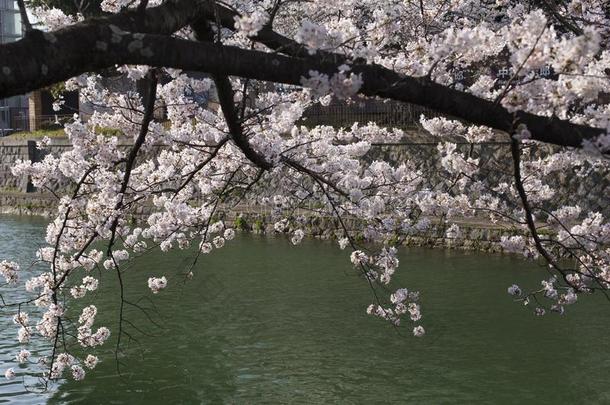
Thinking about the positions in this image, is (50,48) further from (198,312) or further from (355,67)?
(198,312)

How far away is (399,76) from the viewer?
7.63 ft

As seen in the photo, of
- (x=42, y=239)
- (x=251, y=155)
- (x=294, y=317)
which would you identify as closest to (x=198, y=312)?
(x=294, y=317)

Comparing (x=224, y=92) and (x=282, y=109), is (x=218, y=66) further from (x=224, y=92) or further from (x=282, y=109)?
(x=282, y=109)

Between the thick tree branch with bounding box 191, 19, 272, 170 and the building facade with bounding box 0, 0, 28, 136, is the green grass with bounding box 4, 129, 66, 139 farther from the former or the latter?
the thick tree branch with bounding box 191, 19, 272, 170

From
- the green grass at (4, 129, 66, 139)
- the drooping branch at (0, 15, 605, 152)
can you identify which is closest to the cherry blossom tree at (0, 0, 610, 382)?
the drooping branch at (0, 15, 605, 152)

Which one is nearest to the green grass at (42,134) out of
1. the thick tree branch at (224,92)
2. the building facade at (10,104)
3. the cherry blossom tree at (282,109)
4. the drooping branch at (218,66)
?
the building facade at (10,104)

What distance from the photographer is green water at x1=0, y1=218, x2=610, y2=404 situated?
6.45 meters

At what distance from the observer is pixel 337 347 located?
7.58 m

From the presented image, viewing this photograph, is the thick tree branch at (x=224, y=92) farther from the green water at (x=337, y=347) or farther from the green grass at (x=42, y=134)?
the green grass at (x=42, y=134)

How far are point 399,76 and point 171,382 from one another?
4.99m

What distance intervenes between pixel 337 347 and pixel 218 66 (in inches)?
220

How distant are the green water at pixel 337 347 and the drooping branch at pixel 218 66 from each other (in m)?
4.22

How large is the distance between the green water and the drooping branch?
4.22 m

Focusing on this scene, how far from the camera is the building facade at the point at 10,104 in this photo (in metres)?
26.7
